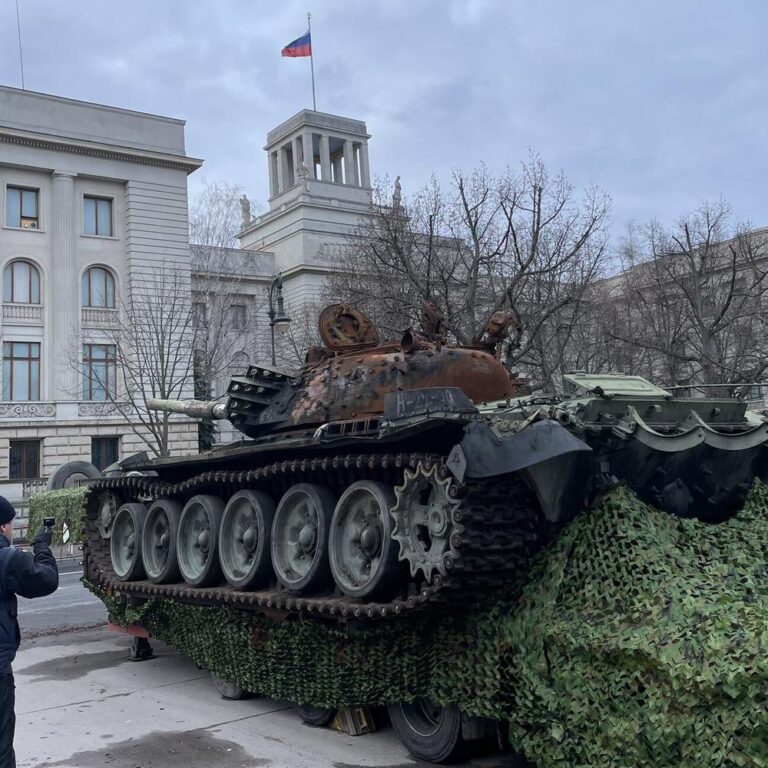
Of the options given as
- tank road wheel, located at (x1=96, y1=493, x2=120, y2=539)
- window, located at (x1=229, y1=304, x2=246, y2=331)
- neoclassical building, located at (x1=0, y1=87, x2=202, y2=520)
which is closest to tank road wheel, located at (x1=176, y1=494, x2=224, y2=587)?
tank road wheel, located at (x1=96, y1=493, x2=120, y2=539)

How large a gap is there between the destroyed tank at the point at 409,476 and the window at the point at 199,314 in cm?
2150

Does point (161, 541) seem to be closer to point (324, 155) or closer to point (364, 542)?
point (364, 542)

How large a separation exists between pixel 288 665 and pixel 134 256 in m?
27.9

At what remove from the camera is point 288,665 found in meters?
7.97

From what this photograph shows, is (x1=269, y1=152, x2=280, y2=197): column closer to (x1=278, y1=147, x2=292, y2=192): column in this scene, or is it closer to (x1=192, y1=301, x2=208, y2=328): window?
(x1=278, y1=147, x2=292, y2=192): column

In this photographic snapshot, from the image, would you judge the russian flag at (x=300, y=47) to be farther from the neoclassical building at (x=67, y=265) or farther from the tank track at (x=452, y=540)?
the tank track at (x=452, y=540)

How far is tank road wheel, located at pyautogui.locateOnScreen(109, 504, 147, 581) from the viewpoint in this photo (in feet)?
34.4

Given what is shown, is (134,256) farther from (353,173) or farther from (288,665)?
(288,665)

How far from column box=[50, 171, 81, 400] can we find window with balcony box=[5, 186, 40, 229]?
2.10 feet

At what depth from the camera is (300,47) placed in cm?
4212

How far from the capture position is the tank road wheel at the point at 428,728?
6.69 m

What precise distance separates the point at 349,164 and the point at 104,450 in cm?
2220

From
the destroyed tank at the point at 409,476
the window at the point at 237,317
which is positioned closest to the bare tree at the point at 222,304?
the window at the point at 237,317

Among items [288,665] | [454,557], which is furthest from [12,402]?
[454,557]
